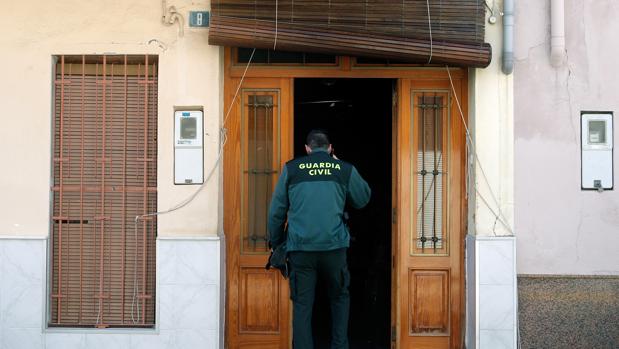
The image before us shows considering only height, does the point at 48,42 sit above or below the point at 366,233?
above

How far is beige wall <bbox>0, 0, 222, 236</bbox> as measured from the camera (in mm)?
6191

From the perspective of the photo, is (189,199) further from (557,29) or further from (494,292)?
(557,29)

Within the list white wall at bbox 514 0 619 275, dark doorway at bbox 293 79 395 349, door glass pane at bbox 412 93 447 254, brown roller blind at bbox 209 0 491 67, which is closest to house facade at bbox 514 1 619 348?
white wall at bbox 514 0 619 275

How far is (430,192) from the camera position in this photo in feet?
21.3

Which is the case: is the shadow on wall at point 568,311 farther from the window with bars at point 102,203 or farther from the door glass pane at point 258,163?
the window with bars at point 102,203

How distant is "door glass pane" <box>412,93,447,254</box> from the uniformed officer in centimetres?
97

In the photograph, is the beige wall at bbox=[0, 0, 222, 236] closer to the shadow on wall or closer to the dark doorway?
the dark doorway

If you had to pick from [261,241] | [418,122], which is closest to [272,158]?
[261,241]

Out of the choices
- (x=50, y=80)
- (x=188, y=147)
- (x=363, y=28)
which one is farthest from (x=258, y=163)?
(x=50, y=80)

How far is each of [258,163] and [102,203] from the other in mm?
1419

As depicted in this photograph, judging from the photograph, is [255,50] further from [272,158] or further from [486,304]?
[486,304]

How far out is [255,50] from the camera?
6.48 m

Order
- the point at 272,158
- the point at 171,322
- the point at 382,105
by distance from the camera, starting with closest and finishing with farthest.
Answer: the point at 171,322
the point at 272,158
the point at 382,105

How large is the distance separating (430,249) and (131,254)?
8.76 feet
